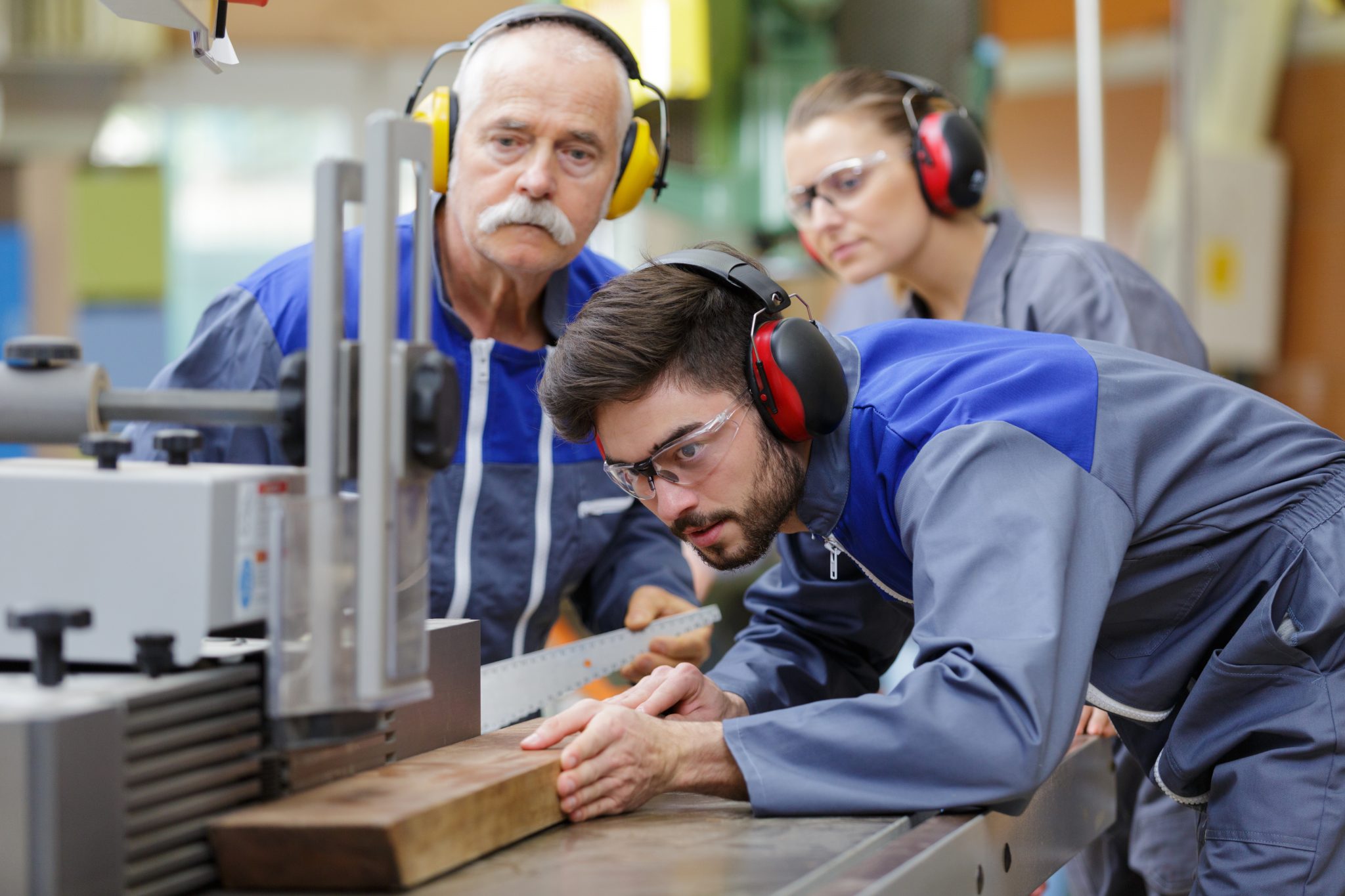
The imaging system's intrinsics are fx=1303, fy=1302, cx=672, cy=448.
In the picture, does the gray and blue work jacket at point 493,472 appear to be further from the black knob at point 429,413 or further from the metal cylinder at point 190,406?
the black knob at point 429,413

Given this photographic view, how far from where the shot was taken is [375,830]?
3.25ft

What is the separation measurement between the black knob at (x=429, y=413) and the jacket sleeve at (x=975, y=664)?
17.7 inches

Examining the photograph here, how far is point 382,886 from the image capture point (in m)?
1.02

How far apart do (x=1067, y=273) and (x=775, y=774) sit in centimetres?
150

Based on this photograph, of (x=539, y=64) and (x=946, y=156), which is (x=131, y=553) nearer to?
(x=539, y=64)

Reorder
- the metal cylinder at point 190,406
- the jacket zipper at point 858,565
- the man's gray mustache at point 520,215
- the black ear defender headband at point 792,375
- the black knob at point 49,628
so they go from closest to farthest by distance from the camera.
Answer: the black knob at point 49,628, the metal cylinder at point 190,406, the black ear defender headband at point 792,375, the jacket zipper at point 858,565, the man's gray mustache at point 520,215

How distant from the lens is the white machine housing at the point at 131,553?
3.32ft

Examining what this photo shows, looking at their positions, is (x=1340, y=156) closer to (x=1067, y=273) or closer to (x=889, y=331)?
(x=1067, y=273)

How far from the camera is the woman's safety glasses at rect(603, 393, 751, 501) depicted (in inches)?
58.2

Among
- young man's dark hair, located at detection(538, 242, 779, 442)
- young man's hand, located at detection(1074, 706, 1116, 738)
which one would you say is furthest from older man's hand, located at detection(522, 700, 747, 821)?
young man's hand, located at detection(1074, 706, 1116, 738)

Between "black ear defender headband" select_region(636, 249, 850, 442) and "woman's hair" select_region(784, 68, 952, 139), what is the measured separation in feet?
4.14

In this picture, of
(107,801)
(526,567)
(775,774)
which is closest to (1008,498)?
(775,774)

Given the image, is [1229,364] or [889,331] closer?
[889,331]

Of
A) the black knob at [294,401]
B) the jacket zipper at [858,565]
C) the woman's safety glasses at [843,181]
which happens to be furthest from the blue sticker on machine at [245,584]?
the woman's safety glasses at [843,181]
